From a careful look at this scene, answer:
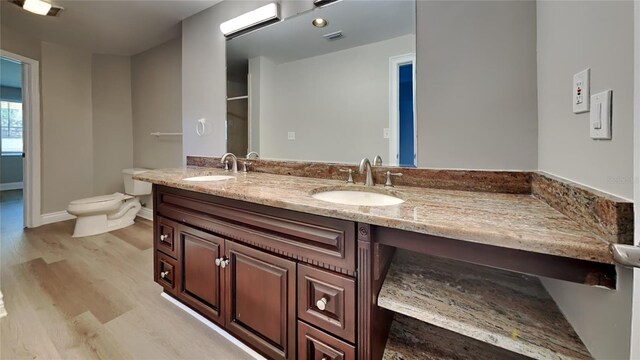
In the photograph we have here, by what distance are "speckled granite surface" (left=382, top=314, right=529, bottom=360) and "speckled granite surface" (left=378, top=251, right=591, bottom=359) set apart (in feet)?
0.73

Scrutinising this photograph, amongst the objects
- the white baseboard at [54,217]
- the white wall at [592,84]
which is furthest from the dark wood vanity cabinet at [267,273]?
the white baseboard at [54,217]

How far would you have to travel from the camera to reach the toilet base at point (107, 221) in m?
2.93

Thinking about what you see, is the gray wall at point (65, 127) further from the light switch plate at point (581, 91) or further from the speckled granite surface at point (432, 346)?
the light switch plate at point (581, 91)

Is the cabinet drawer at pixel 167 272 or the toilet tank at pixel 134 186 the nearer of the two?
the cabinet drawer at pixel 167 272

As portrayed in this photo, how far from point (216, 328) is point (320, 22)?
1926 millimetres

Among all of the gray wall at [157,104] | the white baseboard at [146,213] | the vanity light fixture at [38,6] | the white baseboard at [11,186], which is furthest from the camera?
the white baseboard at [11,186]

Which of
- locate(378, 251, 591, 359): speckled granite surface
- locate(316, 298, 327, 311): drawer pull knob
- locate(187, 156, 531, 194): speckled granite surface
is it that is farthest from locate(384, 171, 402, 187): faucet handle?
locate(316, 298, 327, 311): drawer pull knob

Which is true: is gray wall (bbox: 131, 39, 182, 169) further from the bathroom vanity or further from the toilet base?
the bathroom vanity

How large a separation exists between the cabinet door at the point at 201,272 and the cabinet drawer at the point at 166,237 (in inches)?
3.2

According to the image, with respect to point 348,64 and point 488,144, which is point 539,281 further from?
point 348,64

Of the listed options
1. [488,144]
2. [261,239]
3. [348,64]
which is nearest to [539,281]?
[488,144]

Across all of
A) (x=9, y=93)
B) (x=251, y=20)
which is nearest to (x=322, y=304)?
(x=251, y=20)

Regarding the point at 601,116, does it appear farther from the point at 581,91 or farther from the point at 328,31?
the point at 328,31

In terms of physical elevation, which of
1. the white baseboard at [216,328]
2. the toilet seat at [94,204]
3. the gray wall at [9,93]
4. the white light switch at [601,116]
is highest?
the gray wall at [9,93]
